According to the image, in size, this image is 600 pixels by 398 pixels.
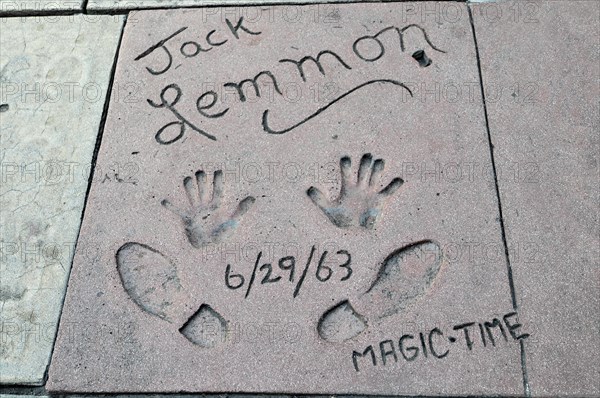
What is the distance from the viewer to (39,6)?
2.33 metres

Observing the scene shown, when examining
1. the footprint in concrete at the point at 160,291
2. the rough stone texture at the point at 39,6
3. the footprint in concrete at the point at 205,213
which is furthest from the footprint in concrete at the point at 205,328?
the rough stone texture at the point at 39,6

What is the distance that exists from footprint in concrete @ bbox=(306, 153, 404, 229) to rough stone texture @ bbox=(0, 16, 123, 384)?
2.32ft

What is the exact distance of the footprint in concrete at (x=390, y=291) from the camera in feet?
5.41

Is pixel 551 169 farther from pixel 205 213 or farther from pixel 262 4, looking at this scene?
pixel 262 4

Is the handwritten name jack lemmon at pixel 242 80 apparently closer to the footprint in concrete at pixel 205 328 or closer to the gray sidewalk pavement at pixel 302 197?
the gray sidewalk pavement at pixel 302 197

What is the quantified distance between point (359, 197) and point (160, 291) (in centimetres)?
59

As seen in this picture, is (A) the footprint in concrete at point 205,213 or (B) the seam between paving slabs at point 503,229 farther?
(A) the footprint in concrete at point 205,213

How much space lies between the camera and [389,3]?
2.24 metres

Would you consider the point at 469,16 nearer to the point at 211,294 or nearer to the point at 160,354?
the point at 211,294

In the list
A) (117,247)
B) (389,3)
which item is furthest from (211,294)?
(389,3)

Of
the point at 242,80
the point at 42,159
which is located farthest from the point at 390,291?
the point at 42,159

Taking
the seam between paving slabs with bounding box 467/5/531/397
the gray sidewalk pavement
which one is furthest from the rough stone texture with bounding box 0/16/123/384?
the seam between paving slabs with bounding box 467/5/531/397

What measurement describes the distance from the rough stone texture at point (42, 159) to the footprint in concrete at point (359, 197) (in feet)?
2.32

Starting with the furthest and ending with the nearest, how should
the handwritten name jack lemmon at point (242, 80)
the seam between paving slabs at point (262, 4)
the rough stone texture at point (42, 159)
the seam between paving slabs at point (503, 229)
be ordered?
the seam between paving slabs at point (262, 4)
the handwritten name jack lemmon at point (242, 80)
the rough stone texture at point (42, 159)
the seam between paving slabs at point (503, 229)
